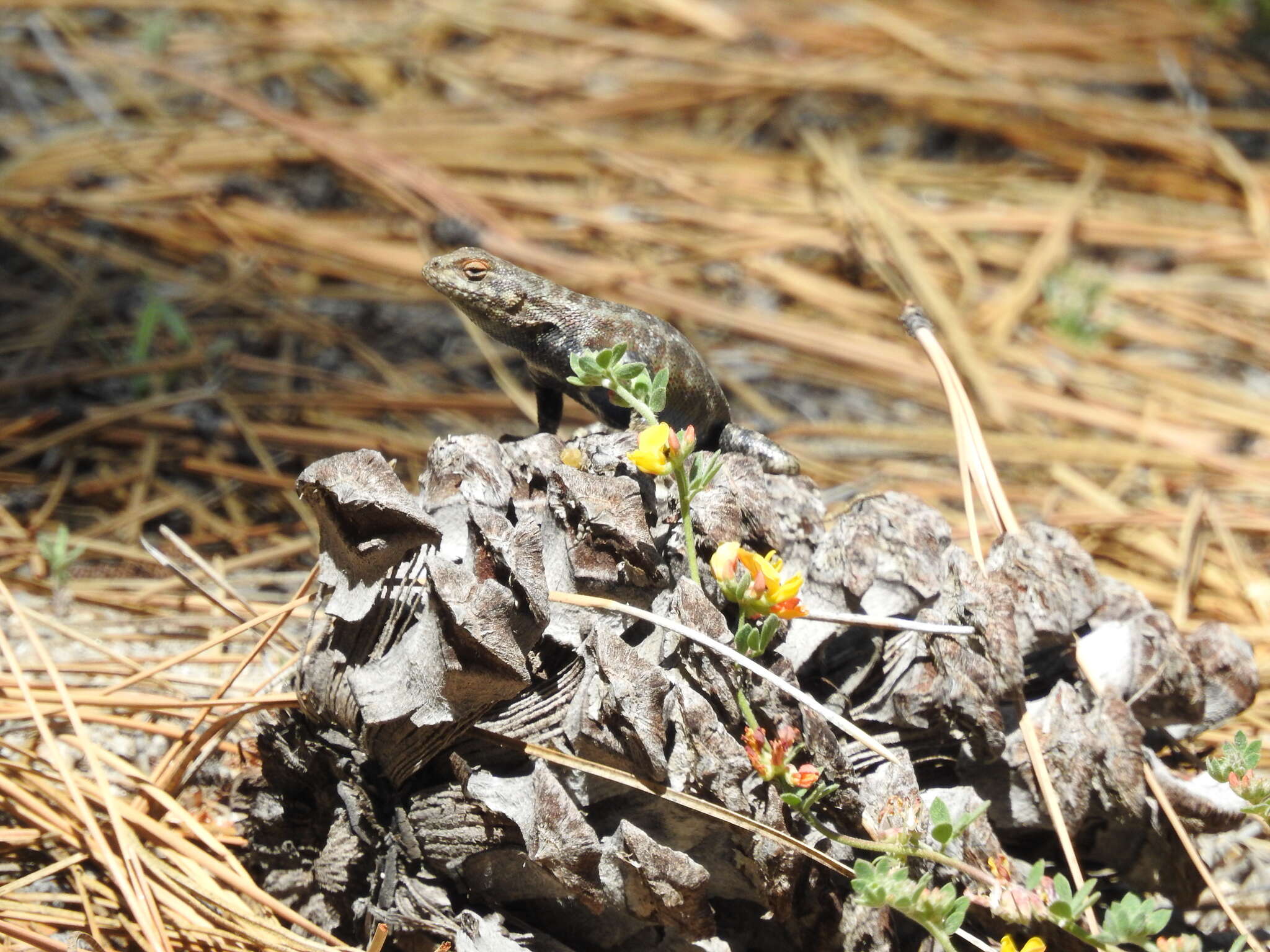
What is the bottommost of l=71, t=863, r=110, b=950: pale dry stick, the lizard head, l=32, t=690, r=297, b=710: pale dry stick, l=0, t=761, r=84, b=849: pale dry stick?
l=71, t=863, r=110, b=950: pale dry stick

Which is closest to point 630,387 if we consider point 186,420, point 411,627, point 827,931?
point 411,627

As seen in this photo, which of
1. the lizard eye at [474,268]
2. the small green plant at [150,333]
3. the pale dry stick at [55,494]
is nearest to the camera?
the lizard eye at [474,268]

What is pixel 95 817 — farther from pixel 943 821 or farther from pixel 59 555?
pixel 943 821

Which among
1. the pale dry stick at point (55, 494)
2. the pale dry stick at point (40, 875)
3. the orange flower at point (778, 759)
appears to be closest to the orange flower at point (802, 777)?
the orange flower at point (778, 759)

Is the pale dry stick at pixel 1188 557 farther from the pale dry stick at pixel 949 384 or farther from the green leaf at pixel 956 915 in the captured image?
the green leaf at pixel 956 915

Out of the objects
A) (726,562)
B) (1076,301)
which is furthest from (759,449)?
(1076,301)

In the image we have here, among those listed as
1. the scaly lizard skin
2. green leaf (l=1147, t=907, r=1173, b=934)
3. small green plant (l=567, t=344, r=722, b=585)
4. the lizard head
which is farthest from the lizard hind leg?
green leaf (l=1147, t=907, r=1173, b=934)

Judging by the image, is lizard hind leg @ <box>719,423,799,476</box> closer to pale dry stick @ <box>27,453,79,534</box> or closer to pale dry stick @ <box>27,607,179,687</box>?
pale dry stick @ <box>27,607,179,687</box>
